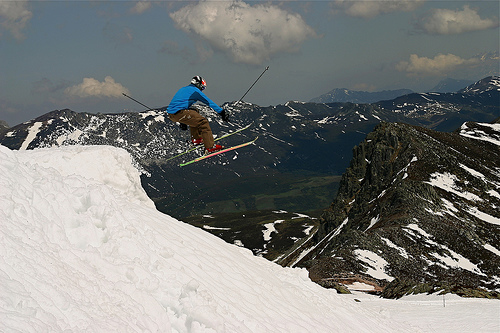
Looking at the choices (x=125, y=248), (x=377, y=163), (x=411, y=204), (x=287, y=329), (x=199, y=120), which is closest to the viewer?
(x=125, y=248)

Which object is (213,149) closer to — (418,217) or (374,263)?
(374,263)

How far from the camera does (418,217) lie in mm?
65688

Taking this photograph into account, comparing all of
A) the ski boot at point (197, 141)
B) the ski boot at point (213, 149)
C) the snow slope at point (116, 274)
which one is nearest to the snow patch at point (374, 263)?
the snow slope at point (116, 274)

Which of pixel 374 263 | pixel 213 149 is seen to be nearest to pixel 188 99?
pixel 213 149

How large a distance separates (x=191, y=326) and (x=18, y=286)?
4065 millimetres

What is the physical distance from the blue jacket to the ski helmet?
20cm

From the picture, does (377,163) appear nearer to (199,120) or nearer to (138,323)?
(199,120)

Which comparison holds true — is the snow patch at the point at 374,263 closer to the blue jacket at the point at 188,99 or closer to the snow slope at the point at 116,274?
the snow slope at the point at 116,274

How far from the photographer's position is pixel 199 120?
2219 centimetres

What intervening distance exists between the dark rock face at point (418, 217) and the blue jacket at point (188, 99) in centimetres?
2431

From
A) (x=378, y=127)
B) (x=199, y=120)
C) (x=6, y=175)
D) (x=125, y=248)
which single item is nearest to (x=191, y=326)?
(x=125, y=248)

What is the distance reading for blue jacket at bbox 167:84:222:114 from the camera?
2069 cm

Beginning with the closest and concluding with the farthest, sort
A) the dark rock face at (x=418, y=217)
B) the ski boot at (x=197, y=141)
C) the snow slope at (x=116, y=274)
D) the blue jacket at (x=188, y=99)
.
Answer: the snow slope at (x=116, y=274) < the blue jacket at (x=188, y=99) < the ski boot at (x=197, y=141) < the dark rock face at (x=418, y=217)

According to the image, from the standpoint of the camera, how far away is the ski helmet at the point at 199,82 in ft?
69.3
